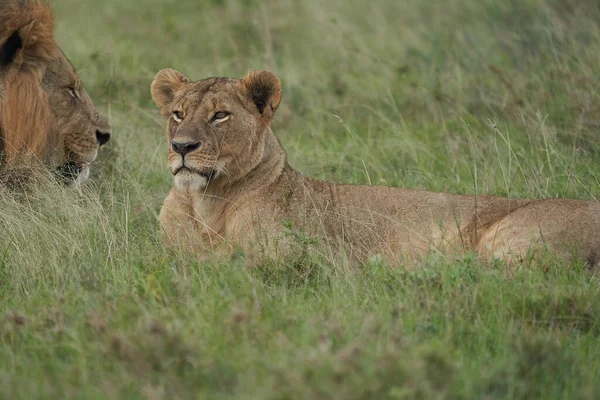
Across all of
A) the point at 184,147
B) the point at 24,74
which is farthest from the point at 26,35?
the point at 184,147

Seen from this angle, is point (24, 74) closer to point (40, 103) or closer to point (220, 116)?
point (40, 103)

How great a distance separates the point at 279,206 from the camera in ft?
18.4

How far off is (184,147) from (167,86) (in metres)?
0.86

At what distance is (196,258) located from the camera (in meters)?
5.07

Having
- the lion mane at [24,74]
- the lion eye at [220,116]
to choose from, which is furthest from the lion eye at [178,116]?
the lion mane at [24,74]

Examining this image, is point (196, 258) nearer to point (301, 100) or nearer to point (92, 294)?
point (92, 294)

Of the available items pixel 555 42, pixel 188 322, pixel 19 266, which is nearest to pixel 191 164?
pixel 19 266

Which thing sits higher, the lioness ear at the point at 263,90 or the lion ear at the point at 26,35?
the lion ear at the point at 26,35

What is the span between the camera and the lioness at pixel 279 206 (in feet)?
17.1

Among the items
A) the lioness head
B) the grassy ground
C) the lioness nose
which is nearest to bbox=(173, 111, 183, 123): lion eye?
the lioness head

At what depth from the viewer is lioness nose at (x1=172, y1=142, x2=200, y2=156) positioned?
16.6 ft

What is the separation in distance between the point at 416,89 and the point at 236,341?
18.6 feet

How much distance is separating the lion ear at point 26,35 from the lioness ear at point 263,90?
3.76 feet

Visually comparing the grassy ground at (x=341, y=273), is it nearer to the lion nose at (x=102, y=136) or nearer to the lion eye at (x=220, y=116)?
the lion nose at (x=102, y=136)
